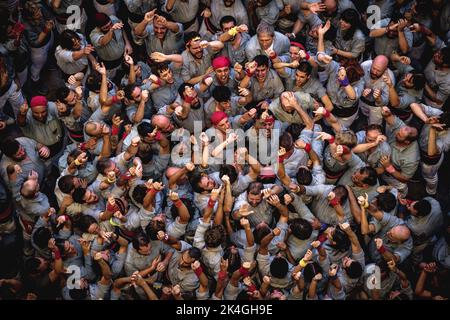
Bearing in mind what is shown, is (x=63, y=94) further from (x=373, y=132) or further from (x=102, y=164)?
(x=373, y=132)

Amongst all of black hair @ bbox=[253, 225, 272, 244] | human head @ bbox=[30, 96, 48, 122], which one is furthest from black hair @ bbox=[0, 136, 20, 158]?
black hair @ bbox=[253, 225, 272, 244]

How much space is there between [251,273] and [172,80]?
222cm

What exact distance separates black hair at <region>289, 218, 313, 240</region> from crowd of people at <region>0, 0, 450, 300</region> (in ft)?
0.05

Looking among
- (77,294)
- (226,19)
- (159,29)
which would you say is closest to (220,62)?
(226,19)

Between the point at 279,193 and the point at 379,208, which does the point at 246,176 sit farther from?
the point at 379,208

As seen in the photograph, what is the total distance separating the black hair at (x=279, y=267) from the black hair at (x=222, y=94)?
174cm

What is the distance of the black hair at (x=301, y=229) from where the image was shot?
27.8 feet

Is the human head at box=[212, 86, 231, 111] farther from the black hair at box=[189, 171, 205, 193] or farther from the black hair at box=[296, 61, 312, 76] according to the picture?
the black hair at box=[189, 171, 205, 193]

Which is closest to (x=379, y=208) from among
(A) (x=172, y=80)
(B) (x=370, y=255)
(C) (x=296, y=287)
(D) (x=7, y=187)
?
(B) (x=370, y=255)

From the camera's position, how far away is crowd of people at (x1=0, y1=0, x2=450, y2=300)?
8570 millimetres

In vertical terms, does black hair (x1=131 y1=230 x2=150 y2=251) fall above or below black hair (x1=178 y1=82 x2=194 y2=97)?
below

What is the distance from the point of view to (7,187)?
9.01 metres

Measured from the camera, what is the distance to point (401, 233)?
336 inches

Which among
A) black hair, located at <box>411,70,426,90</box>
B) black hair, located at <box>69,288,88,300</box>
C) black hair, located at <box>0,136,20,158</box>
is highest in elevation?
black hair, located at <box>411,70,426,90</box>
